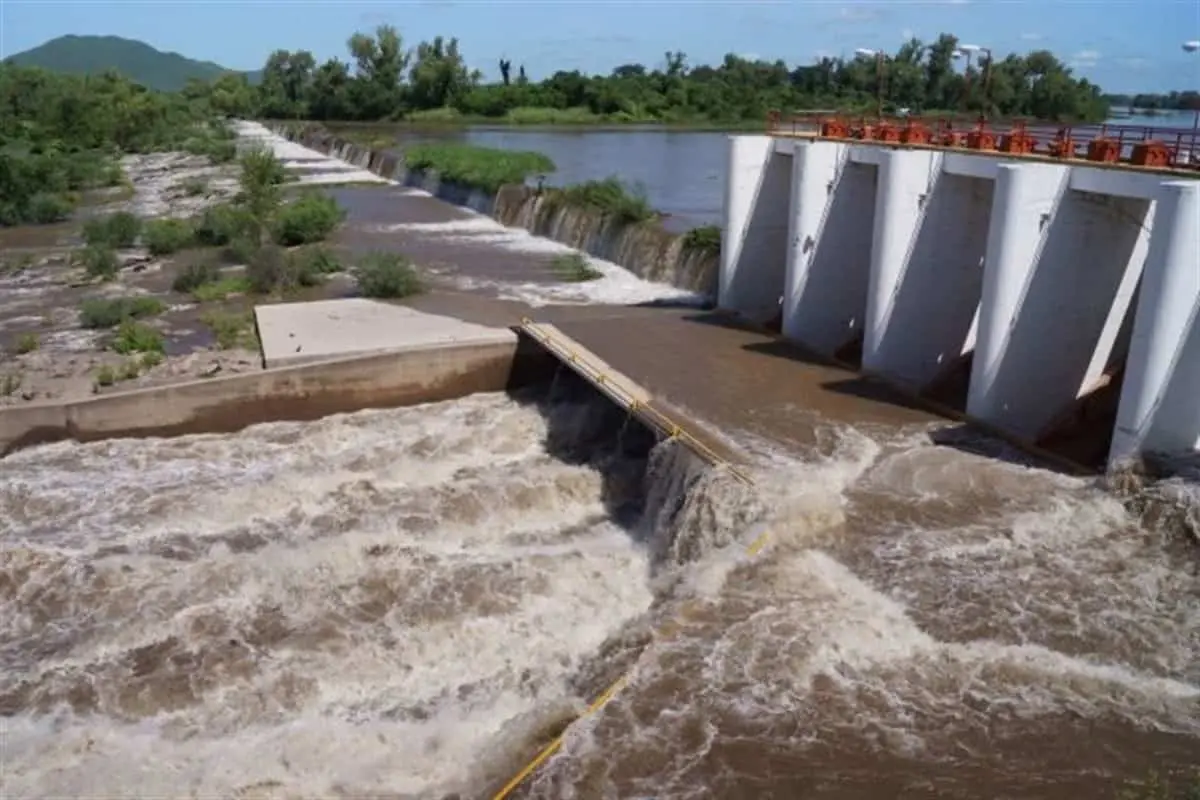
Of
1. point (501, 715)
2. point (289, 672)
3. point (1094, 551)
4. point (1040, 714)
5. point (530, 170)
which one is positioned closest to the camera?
point (1040, 714)

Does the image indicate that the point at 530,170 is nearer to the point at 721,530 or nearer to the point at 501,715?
the point at 721,530

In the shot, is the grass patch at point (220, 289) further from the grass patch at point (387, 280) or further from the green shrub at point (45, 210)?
the green shrub at point (45, 210)

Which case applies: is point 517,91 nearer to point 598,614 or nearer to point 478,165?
point 478,165

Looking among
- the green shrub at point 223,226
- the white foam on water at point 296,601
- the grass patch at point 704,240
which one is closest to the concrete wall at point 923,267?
the white foam on water at point 296,601

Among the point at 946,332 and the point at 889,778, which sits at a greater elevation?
the point at 946,332

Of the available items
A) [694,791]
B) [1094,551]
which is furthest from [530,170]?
[694,791]

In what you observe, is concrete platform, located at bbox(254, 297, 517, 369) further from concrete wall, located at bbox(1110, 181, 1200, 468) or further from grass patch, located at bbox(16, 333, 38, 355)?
concrete wall, located at bbox(1110, 181, 1200, 468)

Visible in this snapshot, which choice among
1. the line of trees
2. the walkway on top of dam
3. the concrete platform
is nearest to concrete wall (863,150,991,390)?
the walkway on top of dam
